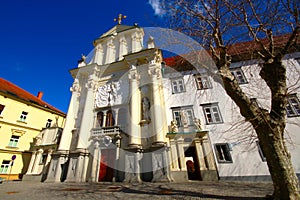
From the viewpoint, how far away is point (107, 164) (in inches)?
447

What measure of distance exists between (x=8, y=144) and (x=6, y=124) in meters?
2.28

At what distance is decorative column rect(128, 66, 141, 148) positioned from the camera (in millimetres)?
10781

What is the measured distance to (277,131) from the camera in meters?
3.75

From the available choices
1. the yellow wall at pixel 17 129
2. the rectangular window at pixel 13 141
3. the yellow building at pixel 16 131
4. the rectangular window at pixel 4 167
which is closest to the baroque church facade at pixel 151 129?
the yellow building at pixel 16 131

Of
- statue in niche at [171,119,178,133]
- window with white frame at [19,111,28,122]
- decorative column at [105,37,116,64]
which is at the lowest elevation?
statue in niche at [171,119,178,133]

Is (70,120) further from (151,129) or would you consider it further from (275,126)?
(275,126)

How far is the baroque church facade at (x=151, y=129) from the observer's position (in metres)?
9.61

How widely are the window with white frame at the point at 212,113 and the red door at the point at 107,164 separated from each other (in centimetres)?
806

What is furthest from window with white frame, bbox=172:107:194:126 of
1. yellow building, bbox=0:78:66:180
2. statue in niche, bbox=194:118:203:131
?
yellow building, bbox=0:78:66:180

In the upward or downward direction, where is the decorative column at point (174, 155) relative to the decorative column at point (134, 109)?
downward

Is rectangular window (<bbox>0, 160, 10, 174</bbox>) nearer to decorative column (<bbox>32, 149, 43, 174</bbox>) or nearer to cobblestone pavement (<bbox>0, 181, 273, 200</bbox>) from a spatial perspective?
decorative column (<bbox>32, 149, 43, 174</bbox>)

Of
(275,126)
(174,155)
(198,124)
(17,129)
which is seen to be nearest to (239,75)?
(198,124)

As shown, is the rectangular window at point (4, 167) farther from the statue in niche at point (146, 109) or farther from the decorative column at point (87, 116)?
the statue in niche at point (146, 109)

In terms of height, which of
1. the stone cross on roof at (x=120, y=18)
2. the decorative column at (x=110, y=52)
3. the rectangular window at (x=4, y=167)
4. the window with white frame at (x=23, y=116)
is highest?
the stone cross on roof at (x=120, y=18)
